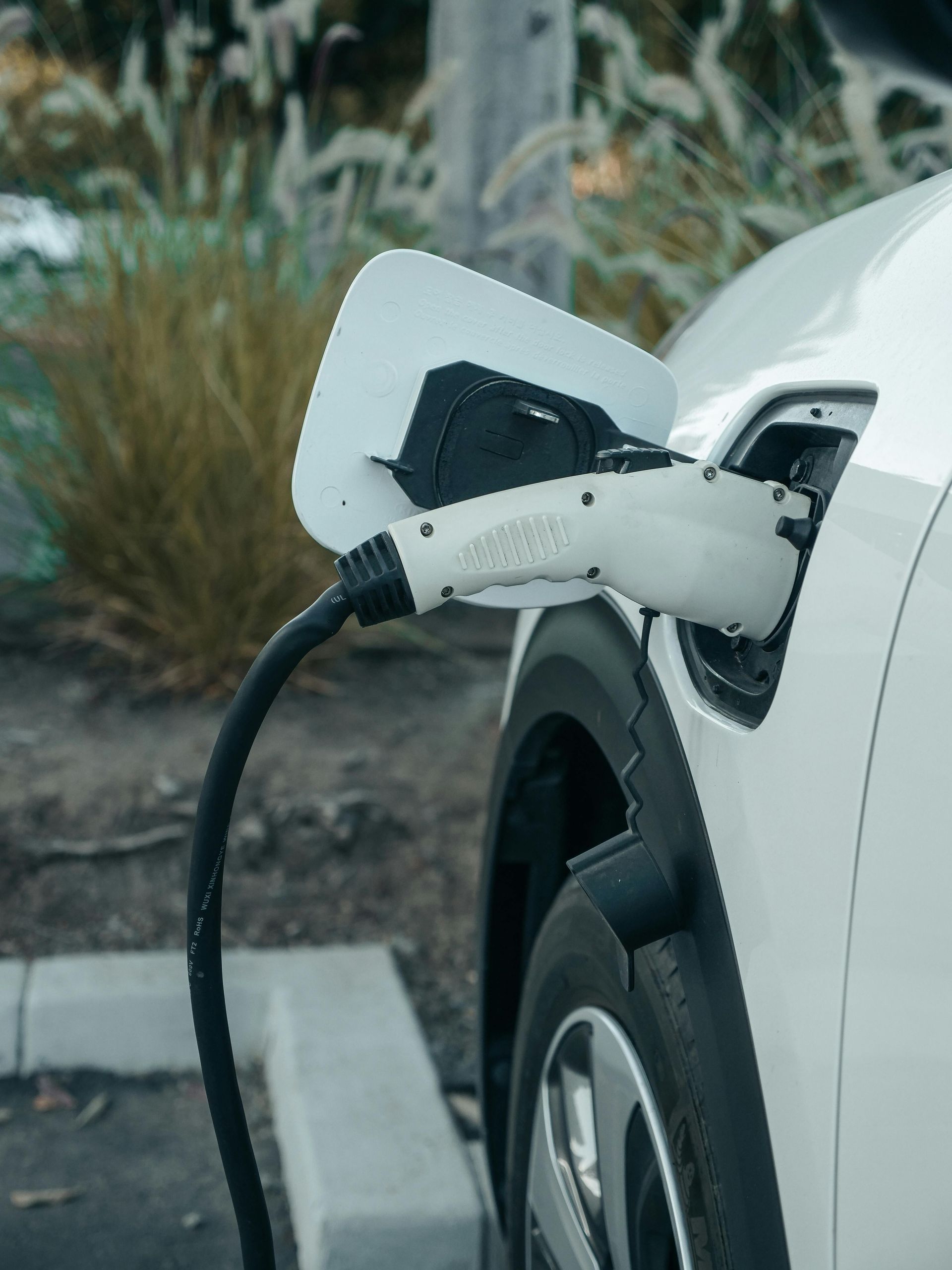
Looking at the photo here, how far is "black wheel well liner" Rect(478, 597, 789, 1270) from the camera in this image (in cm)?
90

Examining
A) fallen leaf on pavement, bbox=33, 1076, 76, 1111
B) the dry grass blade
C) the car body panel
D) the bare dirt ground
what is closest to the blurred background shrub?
the dry grass blade

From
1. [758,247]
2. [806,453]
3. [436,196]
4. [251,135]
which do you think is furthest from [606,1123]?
[251,135]

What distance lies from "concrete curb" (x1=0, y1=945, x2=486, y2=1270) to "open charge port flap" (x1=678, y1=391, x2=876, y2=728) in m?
1.18

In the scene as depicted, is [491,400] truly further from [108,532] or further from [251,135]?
[251,135]

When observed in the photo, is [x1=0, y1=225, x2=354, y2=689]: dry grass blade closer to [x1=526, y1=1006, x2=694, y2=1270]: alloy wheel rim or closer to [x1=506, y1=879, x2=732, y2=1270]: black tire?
[x1=506, y1=879, x2=732, y2=1270]: black tire

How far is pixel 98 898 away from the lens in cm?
294

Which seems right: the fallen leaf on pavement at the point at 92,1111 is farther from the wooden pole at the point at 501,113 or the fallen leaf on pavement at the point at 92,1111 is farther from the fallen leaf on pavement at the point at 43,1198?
the wooden pole at the point at 501,113

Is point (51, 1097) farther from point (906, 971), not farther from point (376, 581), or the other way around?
point (906, 971)

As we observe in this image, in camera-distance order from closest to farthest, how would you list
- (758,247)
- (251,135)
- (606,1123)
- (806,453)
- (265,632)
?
(806,453), (606,1123), (758,247), (265,632), (251,135)

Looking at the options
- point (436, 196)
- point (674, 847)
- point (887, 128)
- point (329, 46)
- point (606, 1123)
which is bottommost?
point (606, 1123)

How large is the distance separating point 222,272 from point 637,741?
10.4 ft

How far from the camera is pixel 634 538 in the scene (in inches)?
37.5

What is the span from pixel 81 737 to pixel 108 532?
646mm

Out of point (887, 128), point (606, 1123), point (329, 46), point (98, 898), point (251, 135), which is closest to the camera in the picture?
point (606, 1123)
